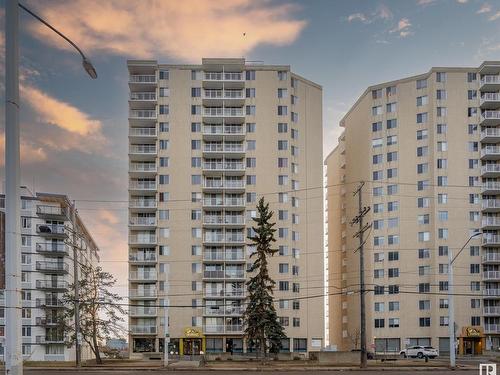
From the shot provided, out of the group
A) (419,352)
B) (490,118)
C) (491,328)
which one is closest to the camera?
(419,352)

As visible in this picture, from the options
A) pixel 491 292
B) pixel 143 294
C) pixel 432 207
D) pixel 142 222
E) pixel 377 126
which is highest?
pixel 377 126

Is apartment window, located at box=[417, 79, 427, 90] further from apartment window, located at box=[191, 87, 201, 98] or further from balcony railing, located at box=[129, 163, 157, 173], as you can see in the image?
balcony railing, located at box=[129, 163, 157, 173]

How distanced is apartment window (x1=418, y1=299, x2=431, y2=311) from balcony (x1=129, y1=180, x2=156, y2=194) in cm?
4779

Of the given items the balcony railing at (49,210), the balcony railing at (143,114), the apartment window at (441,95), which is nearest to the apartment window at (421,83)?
the apartment window at (441,95)

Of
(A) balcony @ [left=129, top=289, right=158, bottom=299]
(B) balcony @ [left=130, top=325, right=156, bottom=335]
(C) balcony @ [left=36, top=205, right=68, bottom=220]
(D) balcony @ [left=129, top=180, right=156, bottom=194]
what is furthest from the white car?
(C) balcony @ [left=36, top=205, right=68, bottom=220]

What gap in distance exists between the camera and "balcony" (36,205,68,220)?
9331cm

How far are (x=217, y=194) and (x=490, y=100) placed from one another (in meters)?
48.5

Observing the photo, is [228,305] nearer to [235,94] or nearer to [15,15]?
[235,94]

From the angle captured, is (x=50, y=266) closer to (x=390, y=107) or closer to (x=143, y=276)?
(x=143, y=276)

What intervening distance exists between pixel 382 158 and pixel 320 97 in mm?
15543

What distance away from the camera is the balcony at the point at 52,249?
304 feet

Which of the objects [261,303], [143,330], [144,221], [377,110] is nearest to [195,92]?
[144,221]

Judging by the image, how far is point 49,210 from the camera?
9419 centimetres

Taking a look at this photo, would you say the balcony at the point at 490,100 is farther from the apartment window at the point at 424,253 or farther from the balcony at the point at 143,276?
the balcony at the point at 143,276
